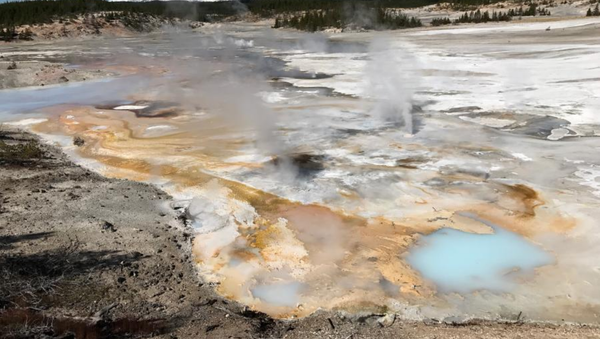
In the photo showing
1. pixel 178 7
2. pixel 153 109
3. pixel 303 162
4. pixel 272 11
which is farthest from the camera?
pixel 178 7

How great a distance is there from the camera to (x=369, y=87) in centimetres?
1150

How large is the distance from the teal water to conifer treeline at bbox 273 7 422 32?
2555 cm

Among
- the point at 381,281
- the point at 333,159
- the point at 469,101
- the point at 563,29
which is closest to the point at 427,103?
the point at 469,101

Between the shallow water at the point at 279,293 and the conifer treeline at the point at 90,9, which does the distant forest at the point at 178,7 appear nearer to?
the conifer treeline at the point at 90,9

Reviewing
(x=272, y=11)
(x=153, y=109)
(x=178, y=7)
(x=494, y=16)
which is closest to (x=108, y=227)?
(x=153, y=109)

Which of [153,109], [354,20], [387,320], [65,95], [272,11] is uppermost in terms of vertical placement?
[272,11]

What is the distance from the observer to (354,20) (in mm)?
31641

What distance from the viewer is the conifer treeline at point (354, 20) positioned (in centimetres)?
2933

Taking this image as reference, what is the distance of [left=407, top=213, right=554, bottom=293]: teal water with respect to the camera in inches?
158

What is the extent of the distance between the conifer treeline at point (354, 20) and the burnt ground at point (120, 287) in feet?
85.5

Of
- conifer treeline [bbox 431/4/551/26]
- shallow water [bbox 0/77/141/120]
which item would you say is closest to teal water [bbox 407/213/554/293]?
shallow water [bbox 0/77/141/120]

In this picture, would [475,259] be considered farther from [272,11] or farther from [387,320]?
[272,11]

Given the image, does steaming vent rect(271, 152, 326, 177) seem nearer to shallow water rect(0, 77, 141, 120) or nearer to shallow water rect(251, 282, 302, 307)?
shallow water rect(251, 282, 302, 307)

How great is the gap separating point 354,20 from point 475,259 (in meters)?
29.0
